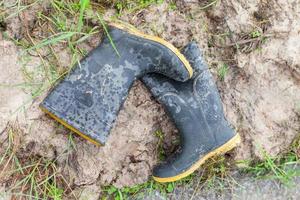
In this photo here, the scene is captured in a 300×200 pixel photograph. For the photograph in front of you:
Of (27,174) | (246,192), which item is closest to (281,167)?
(246,192)

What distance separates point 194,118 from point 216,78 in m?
0.21

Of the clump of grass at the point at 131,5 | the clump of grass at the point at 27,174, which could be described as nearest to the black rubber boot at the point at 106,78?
the clump of grass at the point at 131,5

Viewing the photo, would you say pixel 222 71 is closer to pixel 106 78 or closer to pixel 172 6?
pixel 172 6

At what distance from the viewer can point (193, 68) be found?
2.09 m

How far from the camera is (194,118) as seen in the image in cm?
211

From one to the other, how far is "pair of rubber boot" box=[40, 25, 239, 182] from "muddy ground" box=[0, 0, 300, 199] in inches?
3.3

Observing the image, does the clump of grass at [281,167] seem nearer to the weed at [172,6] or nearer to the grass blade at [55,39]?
the weed at [172,6]

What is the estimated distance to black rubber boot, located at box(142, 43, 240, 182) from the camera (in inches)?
82.6

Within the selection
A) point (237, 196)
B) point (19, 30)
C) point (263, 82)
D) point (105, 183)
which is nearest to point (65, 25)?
point (19, 30)

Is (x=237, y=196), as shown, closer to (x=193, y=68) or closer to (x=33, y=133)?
(x=193, y=68)

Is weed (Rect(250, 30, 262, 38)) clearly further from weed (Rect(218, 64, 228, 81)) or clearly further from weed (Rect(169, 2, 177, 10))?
weed (Rect(169, 2, 177, 10))

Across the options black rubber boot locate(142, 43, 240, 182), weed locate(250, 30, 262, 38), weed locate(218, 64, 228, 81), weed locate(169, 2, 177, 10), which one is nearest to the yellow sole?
black rubber boot locate(142, 43, 240, 182)

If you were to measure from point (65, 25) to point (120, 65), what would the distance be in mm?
282

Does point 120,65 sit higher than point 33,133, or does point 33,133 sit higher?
point 120,65
